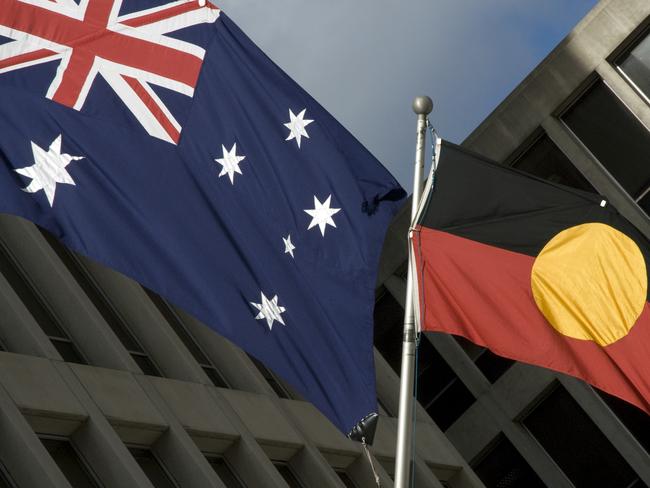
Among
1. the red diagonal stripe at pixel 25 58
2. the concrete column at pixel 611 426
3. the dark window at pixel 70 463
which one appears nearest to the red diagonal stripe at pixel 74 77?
the red diagonal stripe at pixel 25 58

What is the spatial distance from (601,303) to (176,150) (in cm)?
388

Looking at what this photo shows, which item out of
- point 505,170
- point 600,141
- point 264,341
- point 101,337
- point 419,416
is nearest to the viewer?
point 264,341

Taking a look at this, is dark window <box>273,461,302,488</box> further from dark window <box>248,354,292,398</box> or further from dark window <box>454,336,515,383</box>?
dark window <box>454,336,515,383</box>

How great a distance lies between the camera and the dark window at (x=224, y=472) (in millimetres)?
17891

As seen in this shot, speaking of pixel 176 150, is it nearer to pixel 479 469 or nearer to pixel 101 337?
pixel 101 337

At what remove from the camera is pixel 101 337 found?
17094 millimetres

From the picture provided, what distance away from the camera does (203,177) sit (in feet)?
35.1

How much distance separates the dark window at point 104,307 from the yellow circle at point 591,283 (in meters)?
9.21

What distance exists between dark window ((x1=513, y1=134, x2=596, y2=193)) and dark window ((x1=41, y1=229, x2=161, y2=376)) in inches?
486

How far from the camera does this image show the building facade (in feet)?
88.9

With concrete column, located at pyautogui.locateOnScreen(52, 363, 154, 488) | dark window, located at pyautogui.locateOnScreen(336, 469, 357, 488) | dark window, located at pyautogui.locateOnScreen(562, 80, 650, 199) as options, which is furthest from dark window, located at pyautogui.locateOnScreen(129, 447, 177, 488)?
dark window, located at pyautogui.locateOnScreen(562, 80, 650, 199)

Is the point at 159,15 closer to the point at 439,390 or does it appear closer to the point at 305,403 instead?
Answer: the point at 305,403

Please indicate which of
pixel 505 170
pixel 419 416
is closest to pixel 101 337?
pixel 505 170

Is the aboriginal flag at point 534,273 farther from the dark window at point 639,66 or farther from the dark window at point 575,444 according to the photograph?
the dark window at point 575,444
